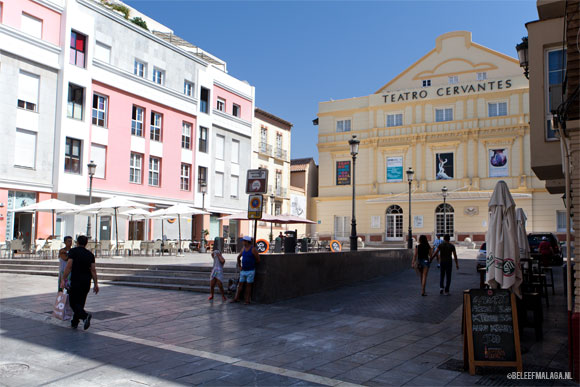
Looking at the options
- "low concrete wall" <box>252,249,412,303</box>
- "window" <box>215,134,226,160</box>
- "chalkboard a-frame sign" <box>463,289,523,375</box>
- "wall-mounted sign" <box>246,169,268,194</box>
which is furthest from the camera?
"window" <box>215,134,226,160</box>

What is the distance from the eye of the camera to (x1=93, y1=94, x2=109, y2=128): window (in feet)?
93.0

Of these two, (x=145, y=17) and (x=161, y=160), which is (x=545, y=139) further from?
(x=145, y=17)

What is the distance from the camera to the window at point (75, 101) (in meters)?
26.8

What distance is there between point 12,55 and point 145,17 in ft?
50.5

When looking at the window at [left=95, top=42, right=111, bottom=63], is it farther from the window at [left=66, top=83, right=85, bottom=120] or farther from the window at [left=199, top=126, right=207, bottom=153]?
the window at [left=199, top=126, right=207, bottom=153]

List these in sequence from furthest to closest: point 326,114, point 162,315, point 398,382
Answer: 1. point 326,114
2. point 162,315
3. point 398,382

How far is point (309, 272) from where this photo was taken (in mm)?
13523

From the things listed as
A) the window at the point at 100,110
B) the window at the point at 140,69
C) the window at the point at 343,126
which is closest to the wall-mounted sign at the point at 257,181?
the window at the point at 100,110

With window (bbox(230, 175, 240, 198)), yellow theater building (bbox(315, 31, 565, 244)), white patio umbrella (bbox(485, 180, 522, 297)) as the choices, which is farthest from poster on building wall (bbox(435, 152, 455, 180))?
white patio umbrella (bbox(485, 180, 522, 297))

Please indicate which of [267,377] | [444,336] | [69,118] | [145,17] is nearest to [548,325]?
[444,336]

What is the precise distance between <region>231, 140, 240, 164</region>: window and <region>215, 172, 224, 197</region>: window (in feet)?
6.43

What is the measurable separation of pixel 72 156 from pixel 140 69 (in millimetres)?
8062

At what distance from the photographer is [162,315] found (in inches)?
395

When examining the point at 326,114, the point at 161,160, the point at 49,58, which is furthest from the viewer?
the point at 326,114
